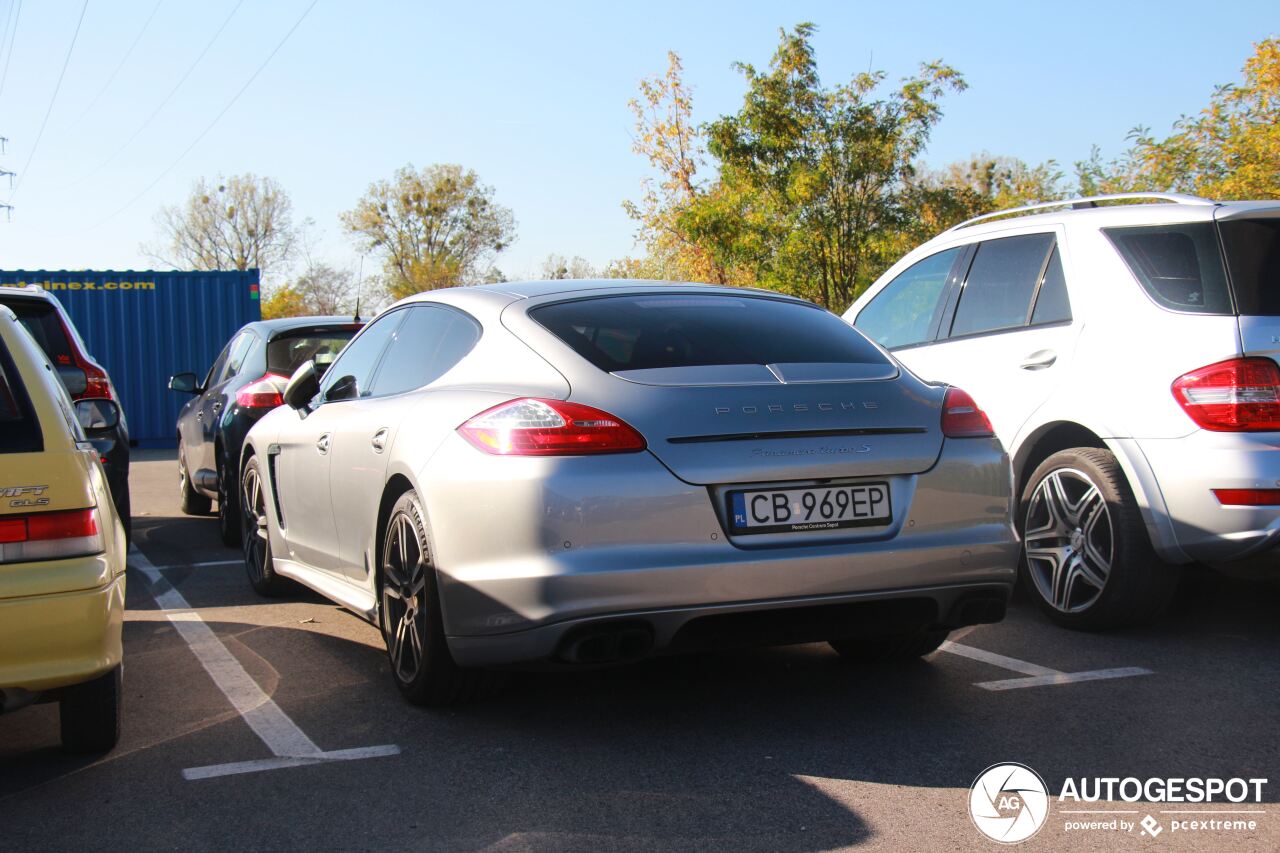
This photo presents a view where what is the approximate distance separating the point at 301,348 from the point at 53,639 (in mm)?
6094

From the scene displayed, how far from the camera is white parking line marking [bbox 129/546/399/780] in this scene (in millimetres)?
3846

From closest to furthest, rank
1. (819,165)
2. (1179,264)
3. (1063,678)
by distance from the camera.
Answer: (1063,678), (1179,264), (819,165)

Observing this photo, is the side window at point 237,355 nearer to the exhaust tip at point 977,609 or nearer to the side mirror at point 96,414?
the side mirror at point 96,414

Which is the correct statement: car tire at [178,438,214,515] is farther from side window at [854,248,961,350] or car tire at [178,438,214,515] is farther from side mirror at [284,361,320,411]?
side window at [854,248,961,350]

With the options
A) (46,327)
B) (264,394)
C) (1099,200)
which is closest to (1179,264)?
(1099,200)

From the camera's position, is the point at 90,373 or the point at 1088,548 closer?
the point at 1088,548

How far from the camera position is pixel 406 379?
16.3 ft

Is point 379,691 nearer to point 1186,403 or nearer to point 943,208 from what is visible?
point 1186,403

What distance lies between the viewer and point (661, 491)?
12.4 ft

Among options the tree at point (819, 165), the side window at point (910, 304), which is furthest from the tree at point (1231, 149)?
the side window at point (910, 304)

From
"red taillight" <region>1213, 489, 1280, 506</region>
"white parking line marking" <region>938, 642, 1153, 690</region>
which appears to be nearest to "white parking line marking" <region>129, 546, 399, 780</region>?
"white parking line marking" <region>938, 642, 1153, 690</region>

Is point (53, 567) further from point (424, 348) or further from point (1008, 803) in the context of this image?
point (1008, 803)

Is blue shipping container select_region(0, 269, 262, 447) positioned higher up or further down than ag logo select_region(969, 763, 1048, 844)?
higher up

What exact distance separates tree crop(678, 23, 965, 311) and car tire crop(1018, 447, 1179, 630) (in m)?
15.2
